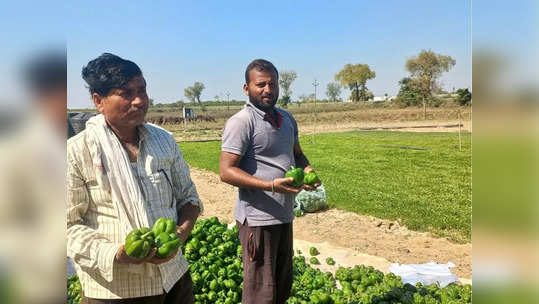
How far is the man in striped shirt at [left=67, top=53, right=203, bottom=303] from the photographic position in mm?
1769

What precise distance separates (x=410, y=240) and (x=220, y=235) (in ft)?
12.0

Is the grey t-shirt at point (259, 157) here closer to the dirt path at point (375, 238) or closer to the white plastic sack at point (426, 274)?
the white plastic sack at point (426, 274)

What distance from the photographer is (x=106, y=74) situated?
5.97 ft

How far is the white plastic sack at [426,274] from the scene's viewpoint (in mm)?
4620

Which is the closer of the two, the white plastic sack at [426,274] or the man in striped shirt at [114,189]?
the man in striped shirt at [114,189]

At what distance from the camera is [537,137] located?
2.70ft

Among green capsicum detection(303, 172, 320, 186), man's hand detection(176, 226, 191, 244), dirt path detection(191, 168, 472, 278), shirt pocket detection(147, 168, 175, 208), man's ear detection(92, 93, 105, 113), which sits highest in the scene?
man's ear detection(92, 93, 105, 113)

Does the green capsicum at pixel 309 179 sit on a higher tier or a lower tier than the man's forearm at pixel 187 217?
higher

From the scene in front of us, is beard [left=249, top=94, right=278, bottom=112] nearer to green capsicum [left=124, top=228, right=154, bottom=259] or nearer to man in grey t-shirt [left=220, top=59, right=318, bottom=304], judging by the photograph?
man in grey t-shirt [left=220, top=59, right=318, bottom=304]

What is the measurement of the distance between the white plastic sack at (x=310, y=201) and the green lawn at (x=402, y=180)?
79cm

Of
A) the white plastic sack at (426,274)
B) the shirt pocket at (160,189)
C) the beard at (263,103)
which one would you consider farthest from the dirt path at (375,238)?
the shirt pocket at (160,189)

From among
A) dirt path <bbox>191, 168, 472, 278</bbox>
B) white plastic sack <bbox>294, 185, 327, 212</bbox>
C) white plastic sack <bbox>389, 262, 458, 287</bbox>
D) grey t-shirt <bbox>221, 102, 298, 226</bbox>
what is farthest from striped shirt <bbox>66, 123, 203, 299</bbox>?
white plastic sack <bbox>294, 185, 327, 212</bbox>

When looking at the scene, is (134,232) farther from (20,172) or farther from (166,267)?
(20,172)

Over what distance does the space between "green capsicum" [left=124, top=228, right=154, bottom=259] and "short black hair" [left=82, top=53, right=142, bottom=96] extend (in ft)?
2.19
